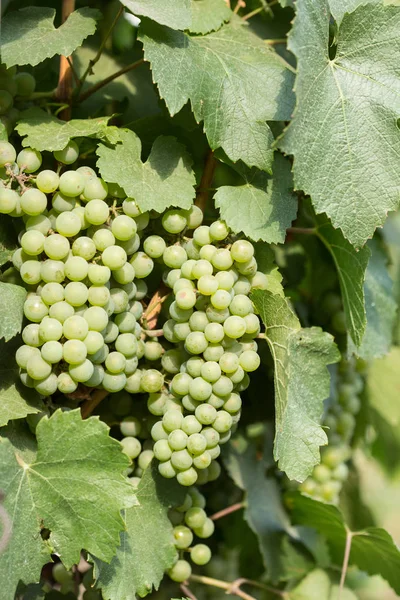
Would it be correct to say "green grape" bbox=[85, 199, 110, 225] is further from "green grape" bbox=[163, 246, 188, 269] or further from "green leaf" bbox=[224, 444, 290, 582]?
"green leaf" bbox=[224, 444, 290, 582]

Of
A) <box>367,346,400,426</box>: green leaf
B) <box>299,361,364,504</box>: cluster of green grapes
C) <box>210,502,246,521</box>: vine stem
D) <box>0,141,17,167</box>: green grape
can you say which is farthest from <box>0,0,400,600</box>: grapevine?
<box>367,346,400,426</box>: green leaf

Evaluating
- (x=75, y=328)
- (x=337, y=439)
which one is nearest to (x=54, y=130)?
(x=75, y=328)

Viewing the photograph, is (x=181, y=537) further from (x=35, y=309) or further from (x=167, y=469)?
(x=35, y=309)

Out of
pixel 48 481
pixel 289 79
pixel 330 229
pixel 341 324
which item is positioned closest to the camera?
pixel 48 481

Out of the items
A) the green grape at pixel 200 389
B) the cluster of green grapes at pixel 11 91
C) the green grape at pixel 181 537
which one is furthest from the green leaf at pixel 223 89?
the green grape at pixel 181 537

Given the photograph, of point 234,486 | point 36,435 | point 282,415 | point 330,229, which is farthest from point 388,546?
point 36,435

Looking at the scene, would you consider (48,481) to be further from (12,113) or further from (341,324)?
(341,324)
